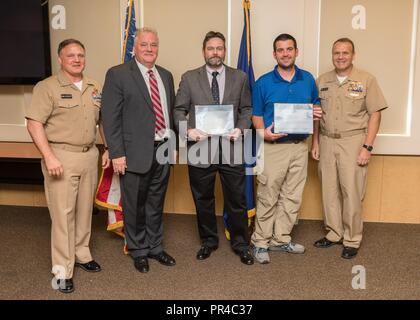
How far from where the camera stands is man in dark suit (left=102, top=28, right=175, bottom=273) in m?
2.82

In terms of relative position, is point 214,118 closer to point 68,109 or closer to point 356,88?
point 68,109

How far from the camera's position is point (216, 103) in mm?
2961

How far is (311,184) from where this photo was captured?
→ 4.17m

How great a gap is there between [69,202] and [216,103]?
1152 mm

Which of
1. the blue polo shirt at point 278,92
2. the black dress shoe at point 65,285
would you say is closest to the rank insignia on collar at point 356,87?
the blue polo shirt at point 278,92

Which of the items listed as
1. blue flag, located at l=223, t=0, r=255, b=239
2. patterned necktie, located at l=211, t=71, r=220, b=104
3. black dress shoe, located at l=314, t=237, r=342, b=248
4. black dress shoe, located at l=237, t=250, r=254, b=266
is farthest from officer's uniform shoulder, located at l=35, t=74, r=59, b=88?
black dress shoe, located at l=314, t=237, r=342, b=248

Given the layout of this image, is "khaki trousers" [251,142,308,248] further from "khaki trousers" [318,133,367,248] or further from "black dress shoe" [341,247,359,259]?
"black dress shoe" [341,247,359,259]

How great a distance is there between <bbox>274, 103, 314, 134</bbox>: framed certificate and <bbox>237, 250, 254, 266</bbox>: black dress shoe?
0.91 meters

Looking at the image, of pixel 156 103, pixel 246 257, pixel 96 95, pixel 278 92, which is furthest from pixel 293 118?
pixel 96 95

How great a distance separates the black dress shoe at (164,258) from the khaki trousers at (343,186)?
50.7 inches

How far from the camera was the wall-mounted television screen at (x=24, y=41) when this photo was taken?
4035mm

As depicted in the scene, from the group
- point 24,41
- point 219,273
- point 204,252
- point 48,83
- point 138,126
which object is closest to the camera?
point 48,83

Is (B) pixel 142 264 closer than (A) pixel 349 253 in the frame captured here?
Yes

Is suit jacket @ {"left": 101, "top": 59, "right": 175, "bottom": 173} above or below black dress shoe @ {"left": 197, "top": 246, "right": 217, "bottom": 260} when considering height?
above
